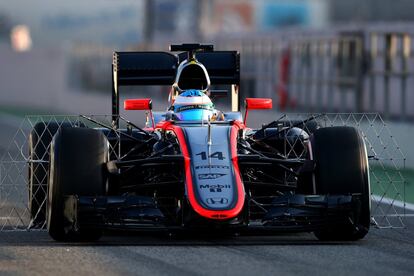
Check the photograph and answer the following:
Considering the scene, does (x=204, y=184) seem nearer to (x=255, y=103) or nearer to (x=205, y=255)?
(x=205, y=255)

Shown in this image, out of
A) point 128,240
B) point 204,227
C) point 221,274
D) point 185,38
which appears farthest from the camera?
point 185,38

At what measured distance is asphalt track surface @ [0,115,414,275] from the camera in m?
10.5

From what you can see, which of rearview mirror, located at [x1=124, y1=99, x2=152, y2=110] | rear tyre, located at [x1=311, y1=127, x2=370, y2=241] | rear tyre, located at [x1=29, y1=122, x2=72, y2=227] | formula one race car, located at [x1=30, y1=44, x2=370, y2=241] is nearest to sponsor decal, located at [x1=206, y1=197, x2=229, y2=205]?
formula one race car, located at [x1=30, y1=44, x2=370, y2=241]

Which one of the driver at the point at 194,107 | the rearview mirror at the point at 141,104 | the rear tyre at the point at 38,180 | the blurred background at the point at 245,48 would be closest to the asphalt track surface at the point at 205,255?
the rear tyre at the point at 38,180

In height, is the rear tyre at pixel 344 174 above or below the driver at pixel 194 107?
below

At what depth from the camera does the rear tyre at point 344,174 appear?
12.1m

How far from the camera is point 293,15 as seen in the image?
65562 mm

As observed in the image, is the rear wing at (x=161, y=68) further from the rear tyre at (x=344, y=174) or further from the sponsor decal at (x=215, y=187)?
the sponsor decal at (x=215, y=187)

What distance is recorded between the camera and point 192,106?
44.7 ft

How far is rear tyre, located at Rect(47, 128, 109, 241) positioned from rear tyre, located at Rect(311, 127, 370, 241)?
5.53 ft

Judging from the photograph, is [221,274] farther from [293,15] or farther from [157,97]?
[293,15]

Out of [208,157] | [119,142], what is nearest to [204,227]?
[208,157]

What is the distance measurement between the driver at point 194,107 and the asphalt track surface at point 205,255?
122cm

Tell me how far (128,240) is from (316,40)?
20.4 meters
